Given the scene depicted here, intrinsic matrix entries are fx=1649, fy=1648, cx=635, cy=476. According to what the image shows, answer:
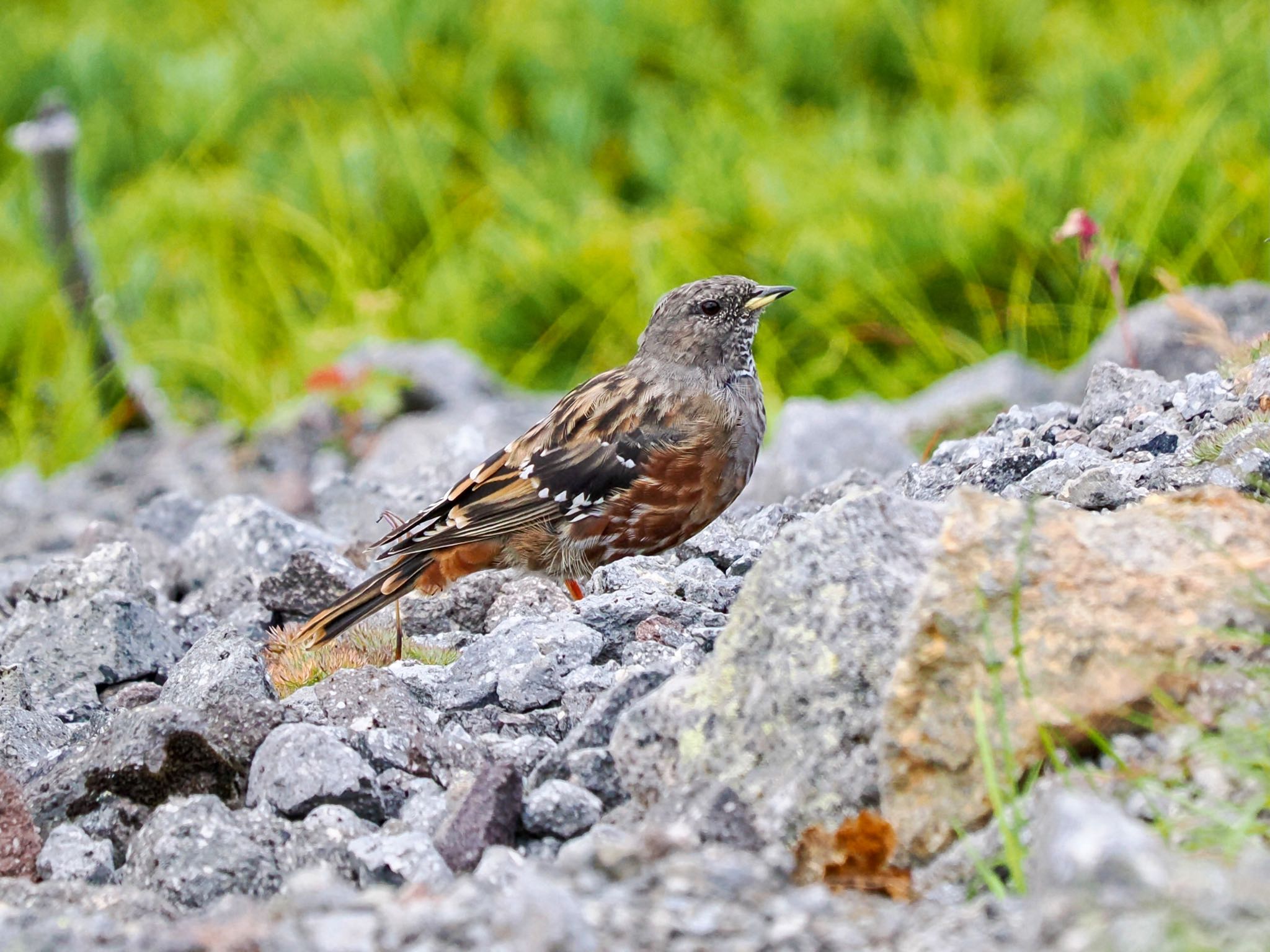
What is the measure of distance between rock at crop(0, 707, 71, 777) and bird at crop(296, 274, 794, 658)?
3.31 ft

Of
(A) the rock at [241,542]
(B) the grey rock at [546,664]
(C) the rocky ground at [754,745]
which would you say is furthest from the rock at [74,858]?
(A) the rock at [241,542]

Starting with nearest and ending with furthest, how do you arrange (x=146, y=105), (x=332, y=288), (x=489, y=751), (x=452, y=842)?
(x=452, y=842) → (x=489, y=751) → (x=332, y=288) → (x=146, y=105)

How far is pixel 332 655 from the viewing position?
4.34 m

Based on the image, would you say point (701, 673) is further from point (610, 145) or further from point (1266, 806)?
point (610, 145)

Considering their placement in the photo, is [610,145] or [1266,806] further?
[610,145]

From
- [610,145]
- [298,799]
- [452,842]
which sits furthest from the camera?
[610,145]

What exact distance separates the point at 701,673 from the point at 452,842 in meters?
0.57

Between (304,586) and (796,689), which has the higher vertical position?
(796,689)

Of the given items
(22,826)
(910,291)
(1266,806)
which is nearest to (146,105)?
(910,291)

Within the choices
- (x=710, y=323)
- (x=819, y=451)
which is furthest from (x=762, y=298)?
(x=819, y=451)

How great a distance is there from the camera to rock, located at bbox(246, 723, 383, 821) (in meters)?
3.35

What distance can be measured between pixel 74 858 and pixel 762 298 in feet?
10.2

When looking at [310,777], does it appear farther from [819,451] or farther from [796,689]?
[819,451]

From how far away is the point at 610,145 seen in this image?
1096 centimetres
